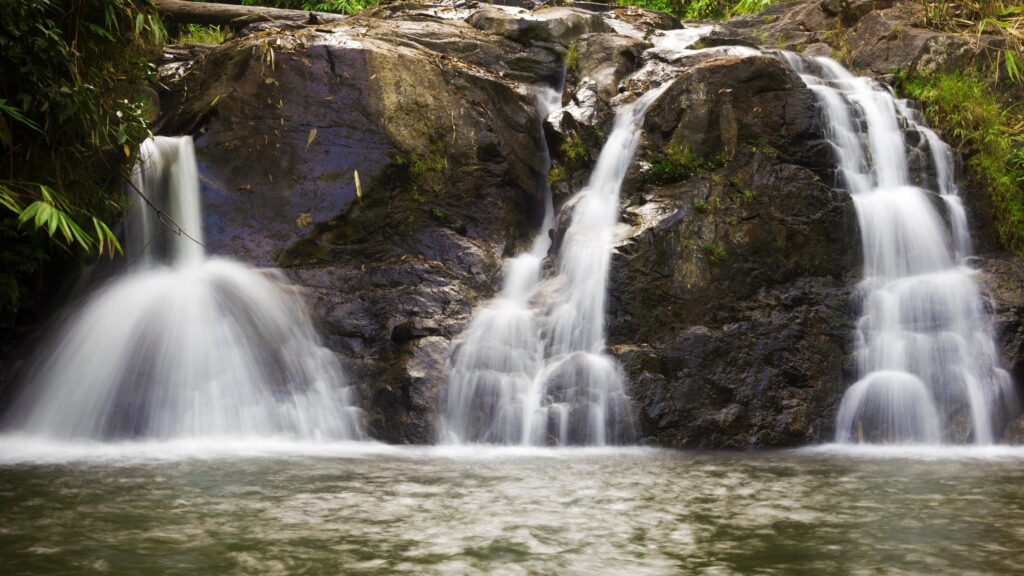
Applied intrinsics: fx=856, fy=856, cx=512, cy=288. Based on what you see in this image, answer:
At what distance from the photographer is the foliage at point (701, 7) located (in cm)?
1272

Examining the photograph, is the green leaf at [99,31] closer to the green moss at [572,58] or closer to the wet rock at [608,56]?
the wet rock at [608,56]

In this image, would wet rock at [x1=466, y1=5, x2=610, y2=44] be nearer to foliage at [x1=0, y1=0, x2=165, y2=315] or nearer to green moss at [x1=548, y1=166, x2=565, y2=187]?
green moss at [x1=548, y1=166, x2=565, y2=187]

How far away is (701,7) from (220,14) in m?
7.59

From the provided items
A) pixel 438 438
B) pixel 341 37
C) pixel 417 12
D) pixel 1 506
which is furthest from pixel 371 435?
pixel 417 12

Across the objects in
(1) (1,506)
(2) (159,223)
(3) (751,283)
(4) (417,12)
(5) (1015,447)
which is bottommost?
(1) (1,506)

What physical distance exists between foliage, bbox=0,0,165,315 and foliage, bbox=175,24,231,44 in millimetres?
3689

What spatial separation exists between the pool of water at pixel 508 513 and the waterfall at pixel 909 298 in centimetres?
65

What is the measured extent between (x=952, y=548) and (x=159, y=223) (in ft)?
22.1

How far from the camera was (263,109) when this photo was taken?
26.8 ft

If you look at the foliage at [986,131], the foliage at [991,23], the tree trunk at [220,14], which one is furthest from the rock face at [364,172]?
the foliage at [991,23]

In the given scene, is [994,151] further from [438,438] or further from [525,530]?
[525,530]

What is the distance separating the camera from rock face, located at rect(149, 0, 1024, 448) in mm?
6574

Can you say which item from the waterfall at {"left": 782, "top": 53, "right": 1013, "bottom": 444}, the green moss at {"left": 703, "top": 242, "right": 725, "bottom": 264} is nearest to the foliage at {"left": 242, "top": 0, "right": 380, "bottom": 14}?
the waterfall at {"left": 782, "top": 53, "right": 1013, "bottom": 444}

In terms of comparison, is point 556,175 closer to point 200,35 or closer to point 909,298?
point 909,298
